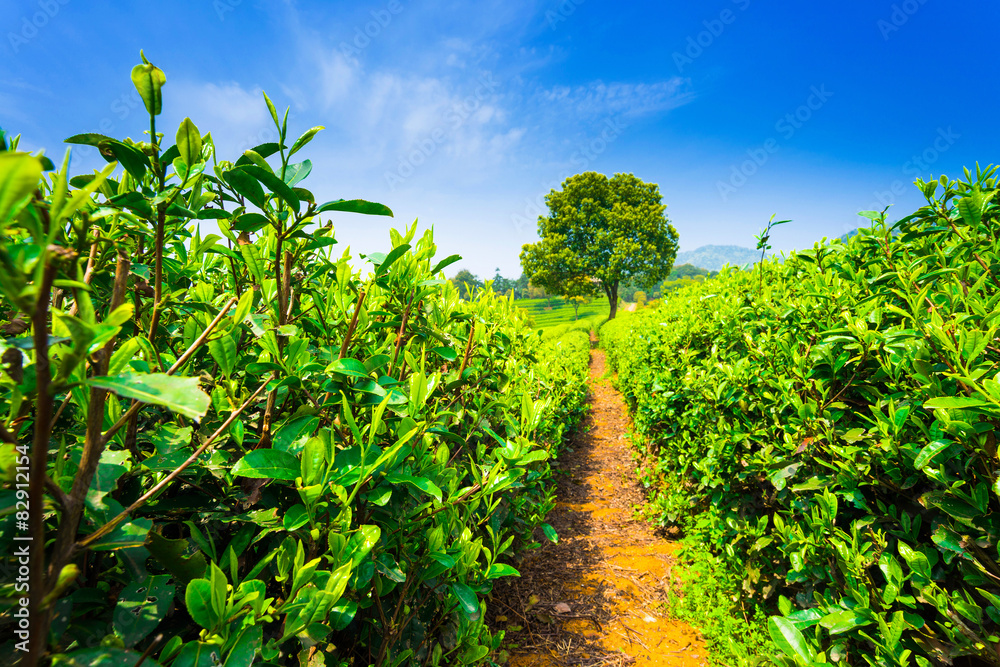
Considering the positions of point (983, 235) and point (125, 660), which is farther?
point (983, 235)

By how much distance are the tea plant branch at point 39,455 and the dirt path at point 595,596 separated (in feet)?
8.38

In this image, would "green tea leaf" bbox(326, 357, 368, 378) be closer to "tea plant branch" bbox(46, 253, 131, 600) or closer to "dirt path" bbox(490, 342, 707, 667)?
"tea plant branch" bbox(46, 253, 131, 600)

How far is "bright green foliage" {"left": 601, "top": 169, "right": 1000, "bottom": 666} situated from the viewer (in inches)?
48.8

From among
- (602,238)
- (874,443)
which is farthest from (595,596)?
(602,238)

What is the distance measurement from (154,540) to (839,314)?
2759mm

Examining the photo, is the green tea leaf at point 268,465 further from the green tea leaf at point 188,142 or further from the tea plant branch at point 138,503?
the green tea leaf at point 188,142

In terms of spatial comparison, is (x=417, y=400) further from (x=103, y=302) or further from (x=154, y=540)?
(x=103, y=302)

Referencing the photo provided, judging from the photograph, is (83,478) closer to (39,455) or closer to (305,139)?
(39,455)

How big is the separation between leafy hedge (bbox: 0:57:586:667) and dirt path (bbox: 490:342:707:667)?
1328mm

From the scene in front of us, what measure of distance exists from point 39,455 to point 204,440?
1.64ft

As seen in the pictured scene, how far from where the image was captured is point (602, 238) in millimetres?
30906

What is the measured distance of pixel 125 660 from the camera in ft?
1.85

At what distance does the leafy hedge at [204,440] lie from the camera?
0.49 meters

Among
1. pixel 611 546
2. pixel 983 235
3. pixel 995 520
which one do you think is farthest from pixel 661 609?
pixel 983 235
